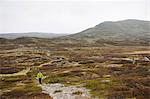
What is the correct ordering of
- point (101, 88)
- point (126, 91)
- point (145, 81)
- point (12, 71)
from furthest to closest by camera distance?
point (12, 71) → point (145, 81) → point (101, 88) → point (126, 91)

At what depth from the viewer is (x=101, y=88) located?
42469mm

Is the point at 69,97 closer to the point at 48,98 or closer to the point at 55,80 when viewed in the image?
the point at 48,98

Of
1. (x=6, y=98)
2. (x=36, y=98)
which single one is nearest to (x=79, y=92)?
(x=36, y=98)

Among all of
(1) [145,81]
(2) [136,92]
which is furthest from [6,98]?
(1) [145,81]

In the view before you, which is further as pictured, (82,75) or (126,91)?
(82,75)

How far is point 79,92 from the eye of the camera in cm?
4022

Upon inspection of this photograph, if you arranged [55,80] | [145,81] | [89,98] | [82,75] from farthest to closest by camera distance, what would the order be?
[82,75] < [55,80] < [145,81] < [89,98]

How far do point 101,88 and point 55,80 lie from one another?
15.0 meters

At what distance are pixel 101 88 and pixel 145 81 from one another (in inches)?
324

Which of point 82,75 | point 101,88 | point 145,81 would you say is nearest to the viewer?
point 101,88

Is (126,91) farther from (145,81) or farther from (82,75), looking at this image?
(82,75)

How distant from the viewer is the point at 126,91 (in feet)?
126

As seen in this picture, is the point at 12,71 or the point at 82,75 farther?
the point at 12,71

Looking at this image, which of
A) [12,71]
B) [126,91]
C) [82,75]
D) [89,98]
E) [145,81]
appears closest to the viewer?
[89,98]
